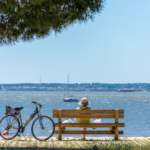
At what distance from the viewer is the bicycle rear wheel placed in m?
7.84

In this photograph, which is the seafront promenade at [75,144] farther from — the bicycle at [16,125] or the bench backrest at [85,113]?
the bench backrest at [85,113]

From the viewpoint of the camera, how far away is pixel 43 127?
7.90 meters

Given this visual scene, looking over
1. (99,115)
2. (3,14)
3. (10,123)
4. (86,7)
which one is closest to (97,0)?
(86,7)

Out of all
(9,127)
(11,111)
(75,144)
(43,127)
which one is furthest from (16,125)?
(75,144)

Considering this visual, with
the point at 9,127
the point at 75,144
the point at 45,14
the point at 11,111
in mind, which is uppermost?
the point at 45,14

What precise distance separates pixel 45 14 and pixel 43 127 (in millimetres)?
2967

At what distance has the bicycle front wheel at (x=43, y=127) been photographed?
7.73 metres

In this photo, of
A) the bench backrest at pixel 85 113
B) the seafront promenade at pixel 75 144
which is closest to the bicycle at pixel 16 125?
the seafront promenade at pixel 75 144

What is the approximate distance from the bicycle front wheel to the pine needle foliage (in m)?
2.31

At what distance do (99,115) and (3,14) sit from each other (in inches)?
133

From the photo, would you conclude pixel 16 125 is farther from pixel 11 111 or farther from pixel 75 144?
pixel 75 144

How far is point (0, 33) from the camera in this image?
7234 mm

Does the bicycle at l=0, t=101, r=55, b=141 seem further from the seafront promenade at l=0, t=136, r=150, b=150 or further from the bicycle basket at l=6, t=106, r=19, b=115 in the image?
the seafront promenade at l=0, t=136, r=150, b=150

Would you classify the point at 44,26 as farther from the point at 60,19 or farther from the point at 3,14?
the point at 3,14
